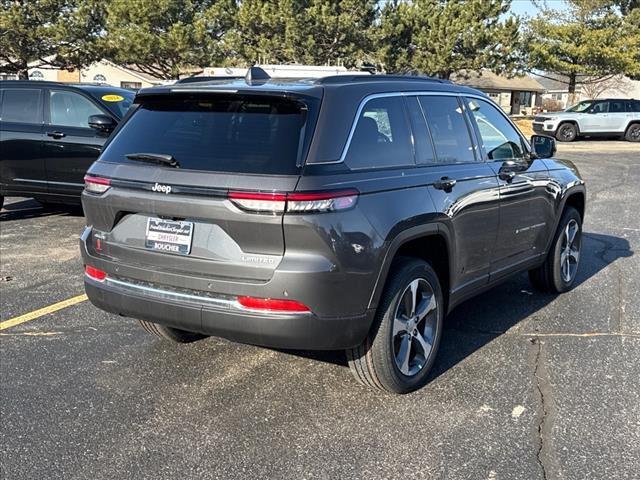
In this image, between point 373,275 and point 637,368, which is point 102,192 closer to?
point 373,275

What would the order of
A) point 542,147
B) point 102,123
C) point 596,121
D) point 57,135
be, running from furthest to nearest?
point 596,121 < point 57,135 < point 102,123 < point 542,147

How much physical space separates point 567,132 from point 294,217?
86.5 feet

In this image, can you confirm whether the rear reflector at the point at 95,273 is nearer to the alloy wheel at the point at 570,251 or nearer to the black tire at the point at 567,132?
the alloy wheel at the point at 570,251

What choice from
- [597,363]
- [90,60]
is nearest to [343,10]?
[90,60]

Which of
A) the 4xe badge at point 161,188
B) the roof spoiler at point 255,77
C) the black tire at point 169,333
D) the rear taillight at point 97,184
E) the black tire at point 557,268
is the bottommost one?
the black tire at point 169,333

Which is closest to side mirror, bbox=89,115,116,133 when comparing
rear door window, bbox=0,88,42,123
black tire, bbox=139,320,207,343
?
rear door window, bbox=0,88,42,123

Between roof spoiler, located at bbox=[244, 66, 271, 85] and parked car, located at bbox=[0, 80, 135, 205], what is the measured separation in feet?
16.0

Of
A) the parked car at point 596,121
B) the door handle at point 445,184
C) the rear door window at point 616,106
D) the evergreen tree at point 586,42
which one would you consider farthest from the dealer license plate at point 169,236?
the evergreen tree at point 586,42

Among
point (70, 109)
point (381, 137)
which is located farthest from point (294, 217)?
point (70, 109)

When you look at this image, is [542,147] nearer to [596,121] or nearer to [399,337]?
[399,337]

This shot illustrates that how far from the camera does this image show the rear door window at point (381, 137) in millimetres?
3412

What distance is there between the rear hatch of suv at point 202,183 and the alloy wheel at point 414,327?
932 millimetres

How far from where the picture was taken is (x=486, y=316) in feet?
17.0

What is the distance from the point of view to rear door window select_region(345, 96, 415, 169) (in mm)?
3412
